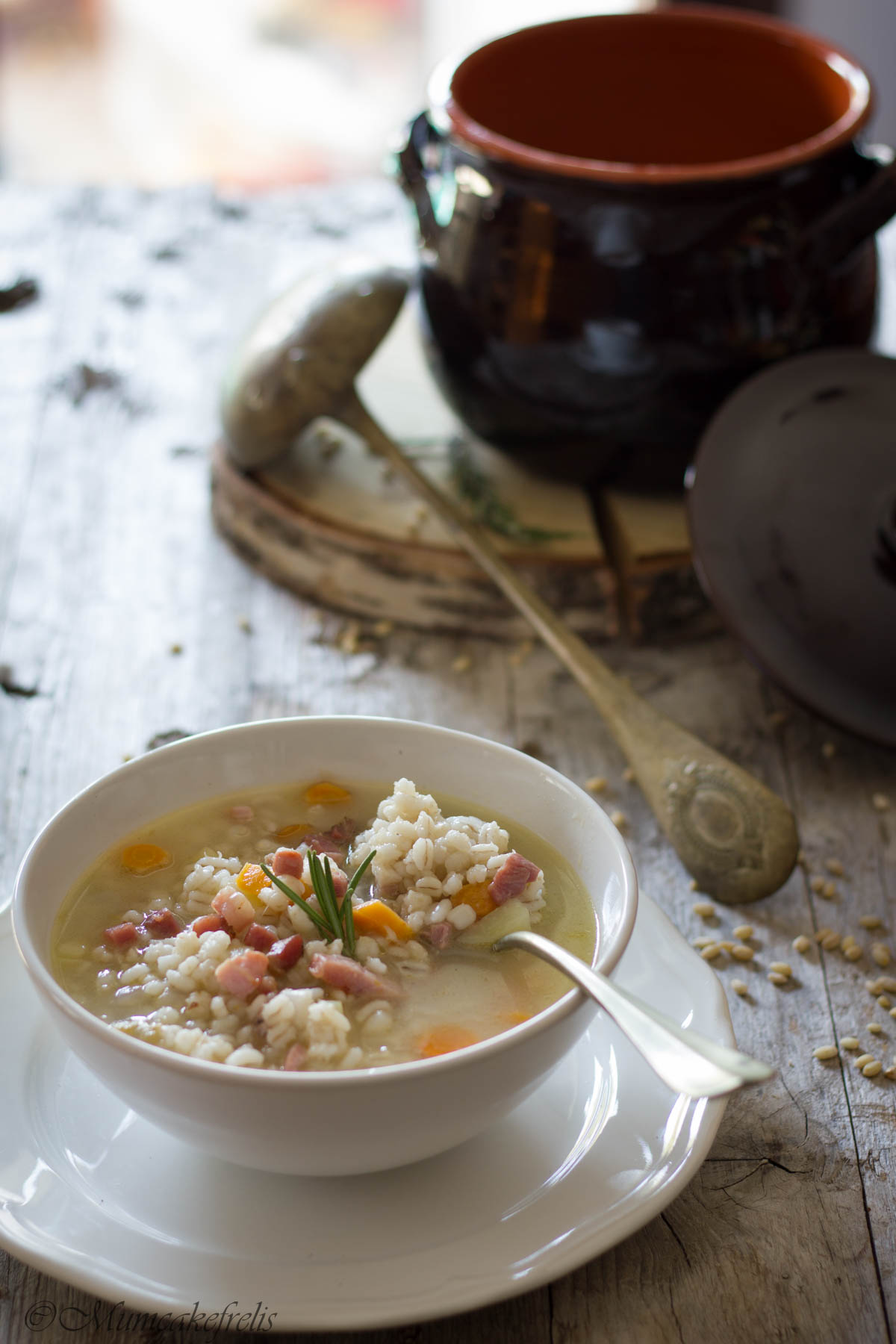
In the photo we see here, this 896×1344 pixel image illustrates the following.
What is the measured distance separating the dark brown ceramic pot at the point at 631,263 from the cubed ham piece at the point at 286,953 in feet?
3.55

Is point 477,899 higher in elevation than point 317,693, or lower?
higher

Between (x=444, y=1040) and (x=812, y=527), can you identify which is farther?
(x=812, y=527)

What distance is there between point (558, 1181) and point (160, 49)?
6.81m

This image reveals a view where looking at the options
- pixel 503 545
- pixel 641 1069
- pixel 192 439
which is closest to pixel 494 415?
pixel 503 545

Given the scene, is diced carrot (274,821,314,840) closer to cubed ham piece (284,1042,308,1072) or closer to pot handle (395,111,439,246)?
cubed ham piece (284,1042,308,1072)

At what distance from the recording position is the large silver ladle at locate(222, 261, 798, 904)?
5.02 ft

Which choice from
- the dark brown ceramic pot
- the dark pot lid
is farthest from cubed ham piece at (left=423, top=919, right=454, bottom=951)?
the dark brown ceramic pot

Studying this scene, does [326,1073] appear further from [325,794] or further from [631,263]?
[631,263]

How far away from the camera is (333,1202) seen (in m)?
1.05

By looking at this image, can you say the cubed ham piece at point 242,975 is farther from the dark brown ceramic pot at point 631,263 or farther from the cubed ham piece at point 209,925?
the dark brown ceramic pot at point 631,263

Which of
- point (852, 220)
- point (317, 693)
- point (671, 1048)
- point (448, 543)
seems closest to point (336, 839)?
point (671, 1048)

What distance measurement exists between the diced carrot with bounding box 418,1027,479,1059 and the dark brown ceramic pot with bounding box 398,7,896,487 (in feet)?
3.66

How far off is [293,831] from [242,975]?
0.24 meters

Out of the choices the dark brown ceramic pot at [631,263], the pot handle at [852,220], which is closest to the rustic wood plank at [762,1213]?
the dark brown ceramic pot at [631,263]
